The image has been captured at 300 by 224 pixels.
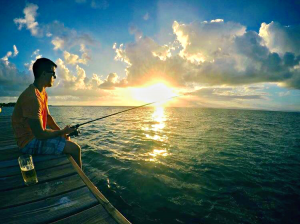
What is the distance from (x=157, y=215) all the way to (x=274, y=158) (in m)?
9.90

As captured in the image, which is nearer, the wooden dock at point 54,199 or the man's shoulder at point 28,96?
the wooden dock at point 54,199

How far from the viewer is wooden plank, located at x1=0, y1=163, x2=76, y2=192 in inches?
118

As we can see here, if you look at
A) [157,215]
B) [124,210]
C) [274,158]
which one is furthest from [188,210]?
[274,158]

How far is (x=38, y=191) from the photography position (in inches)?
109

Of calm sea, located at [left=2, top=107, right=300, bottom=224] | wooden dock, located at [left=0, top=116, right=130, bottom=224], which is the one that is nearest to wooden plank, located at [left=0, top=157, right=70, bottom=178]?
wooden dock, located at [left=0, top=116, right=130, bottom=224]

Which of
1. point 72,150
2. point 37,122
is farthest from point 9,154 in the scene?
point 37,122

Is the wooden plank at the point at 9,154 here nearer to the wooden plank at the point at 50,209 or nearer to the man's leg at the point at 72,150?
→ the man's leg at the point at 72,150

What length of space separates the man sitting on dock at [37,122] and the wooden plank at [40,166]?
32cm

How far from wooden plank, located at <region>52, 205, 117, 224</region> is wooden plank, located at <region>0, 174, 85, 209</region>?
0.79 m

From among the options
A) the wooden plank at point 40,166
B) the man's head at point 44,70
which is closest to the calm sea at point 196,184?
the wooden plank at point 40,166

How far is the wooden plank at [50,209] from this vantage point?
2123mm

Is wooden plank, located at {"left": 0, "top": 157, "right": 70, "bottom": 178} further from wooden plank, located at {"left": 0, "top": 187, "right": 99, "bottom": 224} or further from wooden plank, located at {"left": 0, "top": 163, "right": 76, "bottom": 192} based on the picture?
wooden plank, located at {"left": 0, "top": 187, "right": 99, "bottom": 224}

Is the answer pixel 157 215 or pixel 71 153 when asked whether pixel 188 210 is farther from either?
pixel 71 153

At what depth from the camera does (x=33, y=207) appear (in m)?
2.35
